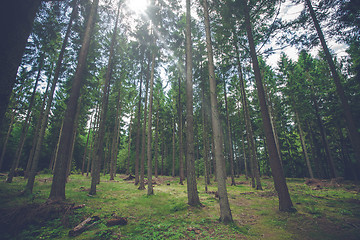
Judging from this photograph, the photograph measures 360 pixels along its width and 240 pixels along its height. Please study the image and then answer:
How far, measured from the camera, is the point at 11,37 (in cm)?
156

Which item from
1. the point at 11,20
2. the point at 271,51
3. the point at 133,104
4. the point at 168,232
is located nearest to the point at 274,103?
the point at 271,51

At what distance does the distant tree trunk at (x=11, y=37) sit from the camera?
1.49m

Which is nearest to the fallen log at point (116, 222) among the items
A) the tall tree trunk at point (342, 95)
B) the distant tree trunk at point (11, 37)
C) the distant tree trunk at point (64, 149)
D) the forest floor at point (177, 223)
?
the forest floor at point (177, 223)

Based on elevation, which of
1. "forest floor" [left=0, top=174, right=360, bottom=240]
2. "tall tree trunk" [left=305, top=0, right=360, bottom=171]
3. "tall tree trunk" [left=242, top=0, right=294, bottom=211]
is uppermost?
"tall tree trunk" [left=305, top=0, right=360, bottom=171]

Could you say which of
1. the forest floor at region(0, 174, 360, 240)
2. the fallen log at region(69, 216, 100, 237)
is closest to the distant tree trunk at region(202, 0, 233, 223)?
the forest floor at region(0, 174, 360, 240)

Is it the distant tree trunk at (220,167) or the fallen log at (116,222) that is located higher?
the distant tree trunk at (220,167)

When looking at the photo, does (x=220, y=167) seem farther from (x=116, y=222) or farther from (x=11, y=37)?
(x=11, y=37)

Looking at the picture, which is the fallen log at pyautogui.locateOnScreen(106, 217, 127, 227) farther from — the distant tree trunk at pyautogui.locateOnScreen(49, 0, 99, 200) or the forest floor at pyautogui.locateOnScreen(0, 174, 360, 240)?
the distant tree trunk at pyautogui.locateOnScreen(49, 0, 99, 200)

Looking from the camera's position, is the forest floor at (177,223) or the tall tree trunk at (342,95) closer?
the forest floor at (177,223)

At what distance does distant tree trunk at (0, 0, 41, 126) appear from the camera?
4.89 ft

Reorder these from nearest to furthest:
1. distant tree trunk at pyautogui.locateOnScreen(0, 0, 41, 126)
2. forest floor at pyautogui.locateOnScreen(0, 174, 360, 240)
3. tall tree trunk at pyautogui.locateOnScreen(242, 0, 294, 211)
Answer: distant tree trunk at pyautogui.locateOnScreen(0, 0, 41, 126) → forest floor at pyautogui.locateOnScreen(0, 174, 360, 240) → tall tree trunk at pyautogui.locateOnScreen(242, 0, 294, 211)

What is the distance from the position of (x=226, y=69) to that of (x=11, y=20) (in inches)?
401

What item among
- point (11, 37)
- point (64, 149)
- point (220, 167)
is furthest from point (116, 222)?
point (11, 37)

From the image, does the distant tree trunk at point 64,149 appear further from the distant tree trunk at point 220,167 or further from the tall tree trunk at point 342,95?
the tall tree trunk at point 342,95
